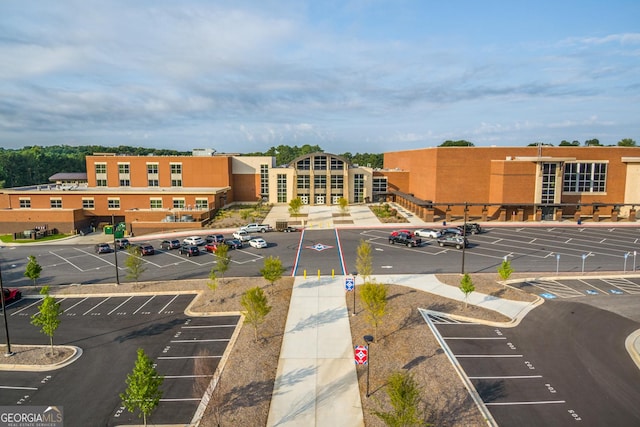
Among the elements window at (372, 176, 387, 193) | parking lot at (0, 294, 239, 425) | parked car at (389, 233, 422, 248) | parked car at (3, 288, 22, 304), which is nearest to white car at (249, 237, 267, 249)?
parked car at (389, 233, 422, 248)

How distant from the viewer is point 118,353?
21766 millimetres

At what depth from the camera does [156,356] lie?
2128 cm

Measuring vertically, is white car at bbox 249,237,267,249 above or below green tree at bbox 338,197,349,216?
below

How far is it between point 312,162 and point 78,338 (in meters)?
61.9

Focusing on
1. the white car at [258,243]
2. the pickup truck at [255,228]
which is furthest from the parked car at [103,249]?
the white car at [258,243]

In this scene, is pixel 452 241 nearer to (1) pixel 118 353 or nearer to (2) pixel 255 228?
(2) pixel 255 228

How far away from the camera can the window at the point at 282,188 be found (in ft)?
273

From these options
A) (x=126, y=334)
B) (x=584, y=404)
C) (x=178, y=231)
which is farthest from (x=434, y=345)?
(x=178, y=231)

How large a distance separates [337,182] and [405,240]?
37.0 meters

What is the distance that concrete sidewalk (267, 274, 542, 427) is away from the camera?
16.2 meters

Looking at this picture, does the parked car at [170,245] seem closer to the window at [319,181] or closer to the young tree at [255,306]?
the young tree at [255,306]

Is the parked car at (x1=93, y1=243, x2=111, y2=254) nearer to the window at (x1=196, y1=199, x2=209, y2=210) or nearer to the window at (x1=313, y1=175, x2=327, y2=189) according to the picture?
the window at (x1=196, y1=199, x2=209, y2=210)

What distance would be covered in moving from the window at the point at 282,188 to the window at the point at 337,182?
1014 cm

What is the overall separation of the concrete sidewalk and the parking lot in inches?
151
